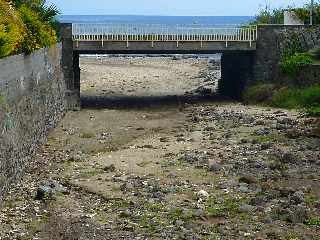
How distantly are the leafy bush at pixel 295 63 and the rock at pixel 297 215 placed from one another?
24.8 m

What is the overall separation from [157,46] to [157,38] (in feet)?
1.83

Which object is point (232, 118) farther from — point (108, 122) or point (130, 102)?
point (130, 102)

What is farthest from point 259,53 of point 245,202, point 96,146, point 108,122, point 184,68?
point 184,68

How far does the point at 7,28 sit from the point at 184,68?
6402cm

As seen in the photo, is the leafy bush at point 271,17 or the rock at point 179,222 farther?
the leafy bush at point 271,17

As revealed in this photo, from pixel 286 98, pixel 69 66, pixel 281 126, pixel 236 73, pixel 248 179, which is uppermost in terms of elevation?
pixel 69 66

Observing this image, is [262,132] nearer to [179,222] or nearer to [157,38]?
[157,38]

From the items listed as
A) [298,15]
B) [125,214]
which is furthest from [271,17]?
[125,214]

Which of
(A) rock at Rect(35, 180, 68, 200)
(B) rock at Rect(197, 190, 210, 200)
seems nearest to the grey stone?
(A) rock at Rect(35, 180, 68, 200)

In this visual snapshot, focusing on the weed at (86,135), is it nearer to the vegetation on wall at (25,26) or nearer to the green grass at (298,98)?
the vegetation on wall at (25,26)

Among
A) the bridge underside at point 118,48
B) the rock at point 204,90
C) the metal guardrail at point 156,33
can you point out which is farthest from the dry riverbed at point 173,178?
the rock at point 204,90

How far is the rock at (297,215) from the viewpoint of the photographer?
19031 mm

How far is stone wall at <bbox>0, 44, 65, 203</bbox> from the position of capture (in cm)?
2155

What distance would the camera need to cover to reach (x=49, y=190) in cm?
2189
